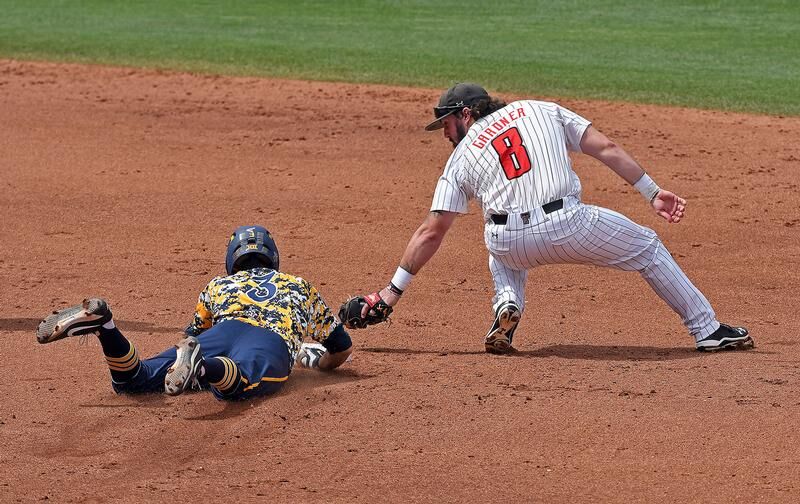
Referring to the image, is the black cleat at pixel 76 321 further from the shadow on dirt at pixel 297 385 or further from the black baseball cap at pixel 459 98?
the black baseball cap at pixel 459 98

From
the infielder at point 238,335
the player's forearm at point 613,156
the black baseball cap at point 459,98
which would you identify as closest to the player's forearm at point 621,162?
the player's forearm at point 613,156

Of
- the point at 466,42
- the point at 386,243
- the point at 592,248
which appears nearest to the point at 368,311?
the point at 592,248

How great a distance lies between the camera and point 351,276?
9.41m

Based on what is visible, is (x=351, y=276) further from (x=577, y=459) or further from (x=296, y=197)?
(x=577, y=459)

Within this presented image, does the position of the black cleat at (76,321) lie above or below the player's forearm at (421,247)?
below

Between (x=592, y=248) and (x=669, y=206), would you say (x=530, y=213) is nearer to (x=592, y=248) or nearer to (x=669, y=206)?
(x=592, y=248)

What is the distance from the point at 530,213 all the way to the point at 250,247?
1584 millimetres

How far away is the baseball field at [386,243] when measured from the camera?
220 inches

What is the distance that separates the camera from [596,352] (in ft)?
24.6

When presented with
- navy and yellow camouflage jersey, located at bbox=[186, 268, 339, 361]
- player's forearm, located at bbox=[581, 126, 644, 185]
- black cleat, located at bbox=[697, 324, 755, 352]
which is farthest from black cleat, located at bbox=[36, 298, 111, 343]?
→ black cleat, located at bbox=[697, 324, 755, 352]

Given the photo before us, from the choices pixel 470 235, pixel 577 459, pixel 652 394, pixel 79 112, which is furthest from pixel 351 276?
pixel 79 112

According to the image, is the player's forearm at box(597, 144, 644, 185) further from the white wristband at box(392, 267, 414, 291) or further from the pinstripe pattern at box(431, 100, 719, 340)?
the white wristband at box(392, 267, 414, 291)

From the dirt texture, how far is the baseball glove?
0.76ft

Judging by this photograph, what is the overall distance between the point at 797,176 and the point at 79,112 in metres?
7.85
